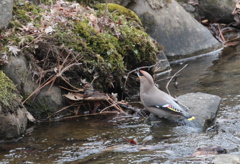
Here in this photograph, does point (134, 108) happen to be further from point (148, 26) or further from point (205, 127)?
point (148, 26)

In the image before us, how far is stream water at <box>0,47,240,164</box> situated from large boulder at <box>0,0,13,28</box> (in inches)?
67.5

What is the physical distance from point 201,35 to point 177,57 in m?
1.18

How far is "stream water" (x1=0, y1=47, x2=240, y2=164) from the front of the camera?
4910mm

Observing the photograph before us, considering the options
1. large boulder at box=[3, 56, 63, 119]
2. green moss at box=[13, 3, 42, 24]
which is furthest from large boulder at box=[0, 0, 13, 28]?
large boulder at box=[3, 56, 63, 119]

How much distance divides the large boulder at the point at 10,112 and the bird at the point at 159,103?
173cm

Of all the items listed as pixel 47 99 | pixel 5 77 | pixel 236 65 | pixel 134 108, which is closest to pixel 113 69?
pixel 134 108

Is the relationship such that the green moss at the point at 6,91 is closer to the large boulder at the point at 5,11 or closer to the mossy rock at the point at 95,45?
the mossy rock at the point at 95,45

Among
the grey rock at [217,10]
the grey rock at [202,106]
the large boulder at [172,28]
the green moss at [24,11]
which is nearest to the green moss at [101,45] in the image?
the green moss at [24,11]

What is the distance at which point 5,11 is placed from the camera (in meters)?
6.84

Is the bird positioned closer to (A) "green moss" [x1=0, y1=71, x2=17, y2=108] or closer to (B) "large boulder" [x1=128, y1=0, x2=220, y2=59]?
(A) "green moss" [x1=0, y1=71, x2=17, y2=108]

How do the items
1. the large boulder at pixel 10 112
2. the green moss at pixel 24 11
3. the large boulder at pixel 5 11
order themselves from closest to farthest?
the large boulder at pixel 10 112
the large boulder at pixel 5 11
the green moss at pixel 24 11

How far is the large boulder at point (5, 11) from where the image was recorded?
6.79m

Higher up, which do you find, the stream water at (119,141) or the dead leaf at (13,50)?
the dead leaf at (13,50)

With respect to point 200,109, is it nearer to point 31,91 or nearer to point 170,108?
point 170,108
